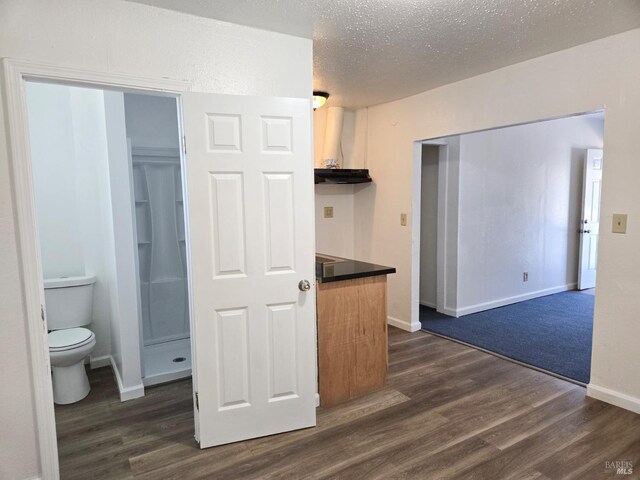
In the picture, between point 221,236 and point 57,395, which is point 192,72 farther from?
point 57,395

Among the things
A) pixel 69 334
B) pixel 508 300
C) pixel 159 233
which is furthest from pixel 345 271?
pixel 508 300

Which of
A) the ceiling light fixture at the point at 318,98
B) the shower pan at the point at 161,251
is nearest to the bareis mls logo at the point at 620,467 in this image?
the shower pan at the point at 161,251

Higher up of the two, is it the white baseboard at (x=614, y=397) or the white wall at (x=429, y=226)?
the white wall at (x=429, y=226)

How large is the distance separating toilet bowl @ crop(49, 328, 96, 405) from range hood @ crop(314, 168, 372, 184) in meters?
2.48

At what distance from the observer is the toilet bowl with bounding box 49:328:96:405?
271cm

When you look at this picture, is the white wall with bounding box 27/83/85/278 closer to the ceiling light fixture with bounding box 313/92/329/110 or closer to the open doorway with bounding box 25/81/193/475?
the open doorway with bounding box 25/81/193/475

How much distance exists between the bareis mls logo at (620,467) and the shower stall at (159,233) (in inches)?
115

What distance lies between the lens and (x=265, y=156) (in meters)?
2.24

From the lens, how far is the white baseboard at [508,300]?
4652mm

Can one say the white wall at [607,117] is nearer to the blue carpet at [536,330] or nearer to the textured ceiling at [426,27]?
the textured ceiling at [426,27]

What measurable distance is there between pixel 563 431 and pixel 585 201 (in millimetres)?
4254

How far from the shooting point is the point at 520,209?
200 inches

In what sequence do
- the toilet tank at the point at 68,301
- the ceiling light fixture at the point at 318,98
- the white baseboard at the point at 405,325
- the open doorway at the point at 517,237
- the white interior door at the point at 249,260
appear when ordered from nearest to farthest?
the white interior door at the point at 249,260 < the toilet tank at the point at 68,301 < the ceiling light fixture at the point at 318,98 < the white baseboard at the point at 405,325 < the open doorway at the point at 517,237

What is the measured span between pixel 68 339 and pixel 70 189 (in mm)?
1255
